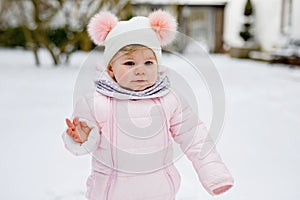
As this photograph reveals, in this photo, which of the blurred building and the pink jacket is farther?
the blurred building

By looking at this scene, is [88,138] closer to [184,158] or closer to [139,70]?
[139,70]

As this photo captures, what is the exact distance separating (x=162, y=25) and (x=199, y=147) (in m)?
0.31

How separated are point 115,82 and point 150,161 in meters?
0.21

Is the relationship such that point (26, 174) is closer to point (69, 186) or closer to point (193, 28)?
point (69, 186)

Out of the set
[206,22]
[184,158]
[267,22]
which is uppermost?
[184,158]

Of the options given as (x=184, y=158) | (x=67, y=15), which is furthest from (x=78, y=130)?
(x=67, y=15)

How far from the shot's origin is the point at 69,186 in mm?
1657

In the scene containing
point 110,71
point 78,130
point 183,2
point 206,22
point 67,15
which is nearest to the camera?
point 78,130

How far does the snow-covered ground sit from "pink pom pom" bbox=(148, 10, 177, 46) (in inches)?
28.9

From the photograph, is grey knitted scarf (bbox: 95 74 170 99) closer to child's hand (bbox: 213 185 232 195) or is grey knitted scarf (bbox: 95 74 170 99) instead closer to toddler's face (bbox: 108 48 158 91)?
toddler's face (bbox: 108 48 158 91)

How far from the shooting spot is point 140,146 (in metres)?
0.93

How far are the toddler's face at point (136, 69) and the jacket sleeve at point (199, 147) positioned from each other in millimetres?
103

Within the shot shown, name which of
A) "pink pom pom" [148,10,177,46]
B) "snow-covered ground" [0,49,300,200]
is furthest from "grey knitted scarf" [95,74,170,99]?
"snow-covered ground" [0,49,300,200]

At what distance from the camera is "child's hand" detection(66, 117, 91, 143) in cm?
90
